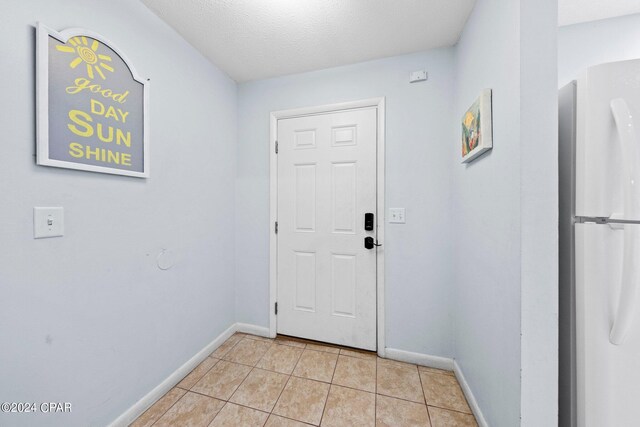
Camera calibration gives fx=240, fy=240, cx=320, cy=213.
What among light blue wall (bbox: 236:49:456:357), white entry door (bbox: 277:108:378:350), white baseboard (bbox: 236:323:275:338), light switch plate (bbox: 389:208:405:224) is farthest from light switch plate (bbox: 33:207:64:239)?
light switch plate (bbox: 389:208:405:224)

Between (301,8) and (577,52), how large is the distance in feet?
6.16

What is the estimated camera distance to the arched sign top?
1021 millimetres

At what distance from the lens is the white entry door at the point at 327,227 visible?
Result: 2012 mm

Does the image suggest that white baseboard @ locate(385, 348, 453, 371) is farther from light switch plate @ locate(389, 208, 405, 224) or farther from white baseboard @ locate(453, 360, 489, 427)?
light switch plate @ locate(389, 208, 405, 224)

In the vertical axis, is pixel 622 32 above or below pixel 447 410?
above

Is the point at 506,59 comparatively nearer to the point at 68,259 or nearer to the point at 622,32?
the point at 622,32

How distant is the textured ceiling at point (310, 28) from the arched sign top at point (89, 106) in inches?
21.1

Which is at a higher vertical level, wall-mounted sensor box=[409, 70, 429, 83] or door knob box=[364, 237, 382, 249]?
wall-mounted sensor box=[409, 70, 429, 83]

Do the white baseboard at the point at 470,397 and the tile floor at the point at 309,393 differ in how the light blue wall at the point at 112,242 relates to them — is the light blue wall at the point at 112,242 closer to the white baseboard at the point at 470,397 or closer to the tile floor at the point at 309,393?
the tile floor at the point at 309,393

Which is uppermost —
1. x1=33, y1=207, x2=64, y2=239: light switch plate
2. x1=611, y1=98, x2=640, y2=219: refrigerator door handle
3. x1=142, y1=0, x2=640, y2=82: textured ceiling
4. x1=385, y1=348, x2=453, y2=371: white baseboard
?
x1=142, y1=0, x2=640, y2=82: textured ceiling

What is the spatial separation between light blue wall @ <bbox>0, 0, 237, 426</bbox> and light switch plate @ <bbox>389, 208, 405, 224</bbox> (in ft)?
4.84

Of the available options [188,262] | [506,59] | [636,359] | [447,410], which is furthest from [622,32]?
[188,262]

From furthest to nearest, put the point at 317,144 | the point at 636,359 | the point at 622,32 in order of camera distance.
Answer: the point at 317,144
the point at 622,32
the point at 636,359

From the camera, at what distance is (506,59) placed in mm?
1067
